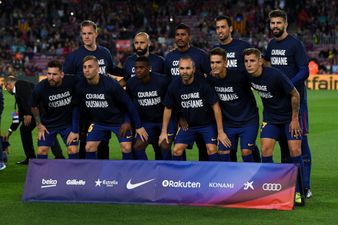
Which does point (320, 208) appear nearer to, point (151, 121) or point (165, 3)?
point (151, 121)

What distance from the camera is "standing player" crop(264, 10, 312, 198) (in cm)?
1052

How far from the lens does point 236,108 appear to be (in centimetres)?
1059

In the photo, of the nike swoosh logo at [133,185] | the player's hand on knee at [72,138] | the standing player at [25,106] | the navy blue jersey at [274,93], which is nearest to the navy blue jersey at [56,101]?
the player's hand on knee at [72,138]

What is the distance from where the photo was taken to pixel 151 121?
37.2 feet

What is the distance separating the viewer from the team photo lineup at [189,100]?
10328 millimetres

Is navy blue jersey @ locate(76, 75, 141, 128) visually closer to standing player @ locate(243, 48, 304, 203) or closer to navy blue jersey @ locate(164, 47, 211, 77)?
navy blue jersey @ locate(164, 47, 211, 77)

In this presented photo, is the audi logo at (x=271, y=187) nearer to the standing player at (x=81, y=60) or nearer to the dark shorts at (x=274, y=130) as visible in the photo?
the dark shorts at (x=274, y=130)

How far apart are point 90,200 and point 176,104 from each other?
1.69m

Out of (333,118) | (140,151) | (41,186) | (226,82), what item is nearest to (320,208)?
(226,82)

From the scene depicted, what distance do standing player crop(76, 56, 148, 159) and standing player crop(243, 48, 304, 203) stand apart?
1688 mm

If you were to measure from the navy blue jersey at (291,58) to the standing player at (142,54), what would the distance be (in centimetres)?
166

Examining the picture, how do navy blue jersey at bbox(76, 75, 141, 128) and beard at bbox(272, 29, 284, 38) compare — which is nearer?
beard at bbox(272, 29, 284, 38)

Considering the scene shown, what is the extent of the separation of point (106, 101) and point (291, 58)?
2483 mm

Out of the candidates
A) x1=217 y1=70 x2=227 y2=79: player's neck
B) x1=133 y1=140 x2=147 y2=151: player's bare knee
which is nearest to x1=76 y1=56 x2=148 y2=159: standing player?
x1=133 y1=140 x2=147 y2=151: player's bare knee
